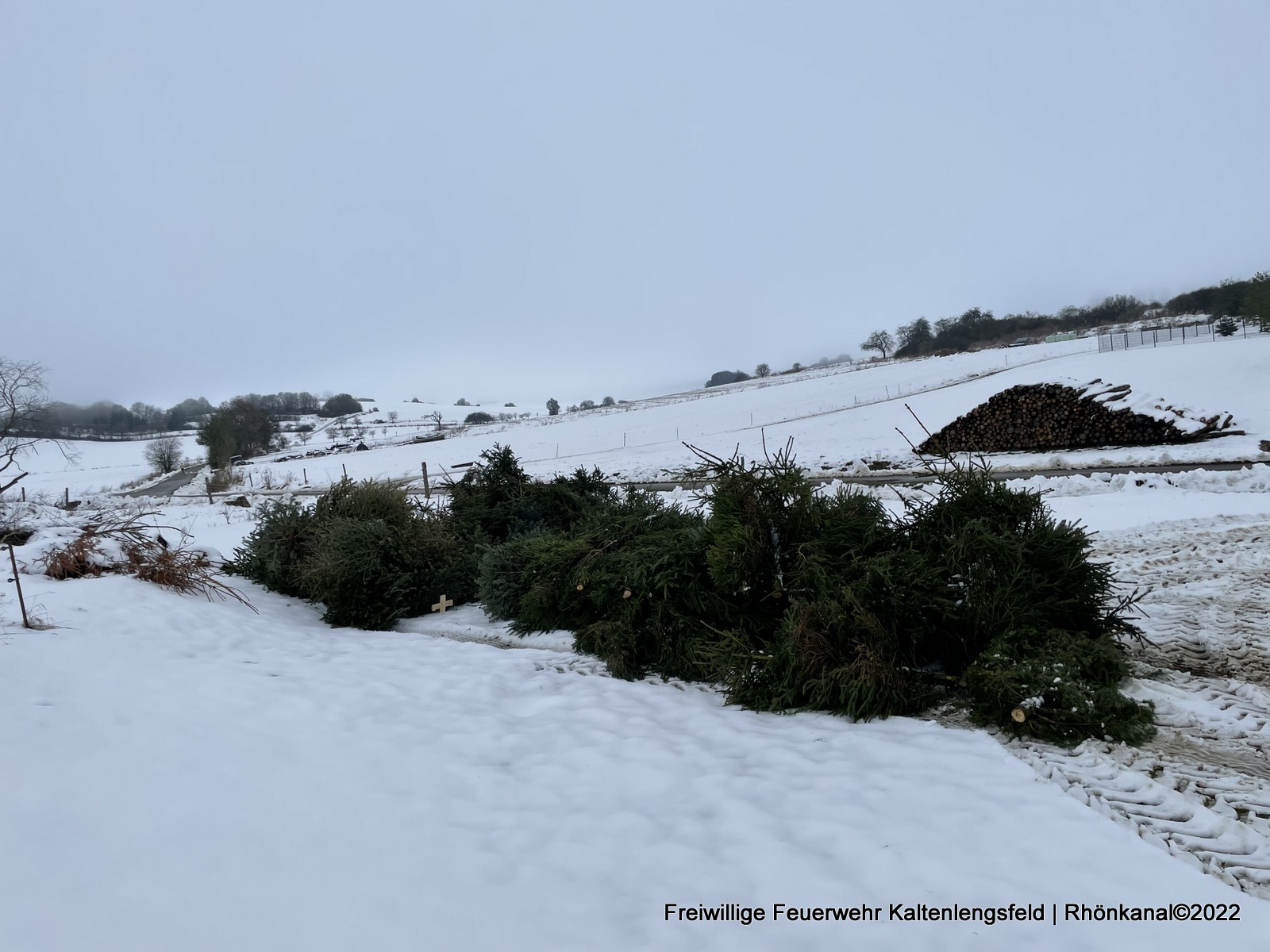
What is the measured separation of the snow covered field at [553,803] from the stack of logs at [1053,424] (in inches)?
503

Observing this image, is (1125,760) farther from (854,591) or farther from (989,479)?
(989,479)

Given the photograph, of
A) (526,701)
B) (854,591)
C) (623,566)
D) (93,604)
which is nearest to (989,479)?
(854,591)

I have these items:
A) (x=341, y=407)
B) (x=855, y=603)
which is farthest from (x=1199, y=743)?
(x=341, y=407)

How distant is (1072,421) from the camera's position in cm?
1714

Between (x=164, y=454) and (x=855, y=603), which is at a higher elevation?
(x=164, y=454)

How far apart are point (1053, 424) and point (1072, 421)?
1.47 feet

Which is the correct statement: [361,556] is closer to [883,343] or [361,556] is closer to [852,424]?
[852,424]

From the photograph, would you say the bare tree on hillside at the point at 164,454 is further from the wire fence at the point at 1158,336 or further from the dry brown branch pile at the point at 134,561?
the wire fence at the point at 1158,336

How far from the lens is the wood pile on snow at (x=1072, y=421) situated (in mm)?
16031

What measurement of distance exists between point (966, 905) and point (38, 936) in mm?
3312

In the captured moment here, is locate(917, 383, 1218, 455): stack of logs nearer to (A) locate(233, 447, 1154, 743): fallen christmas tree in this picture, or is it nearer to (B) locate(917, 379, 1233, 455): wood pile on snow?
(B) locate(917, 379, 1233, 455): wood pile on snow

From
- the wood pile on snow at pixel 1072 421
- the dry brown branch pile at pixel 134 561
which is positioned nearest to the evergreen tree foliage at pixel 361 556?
the dry brown branch pile at pixel 134 561

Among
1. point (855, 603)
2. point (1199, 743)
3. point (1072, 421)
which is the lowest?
point (1199, 743)

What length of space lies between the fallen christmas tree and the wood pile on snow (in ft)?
36.4
